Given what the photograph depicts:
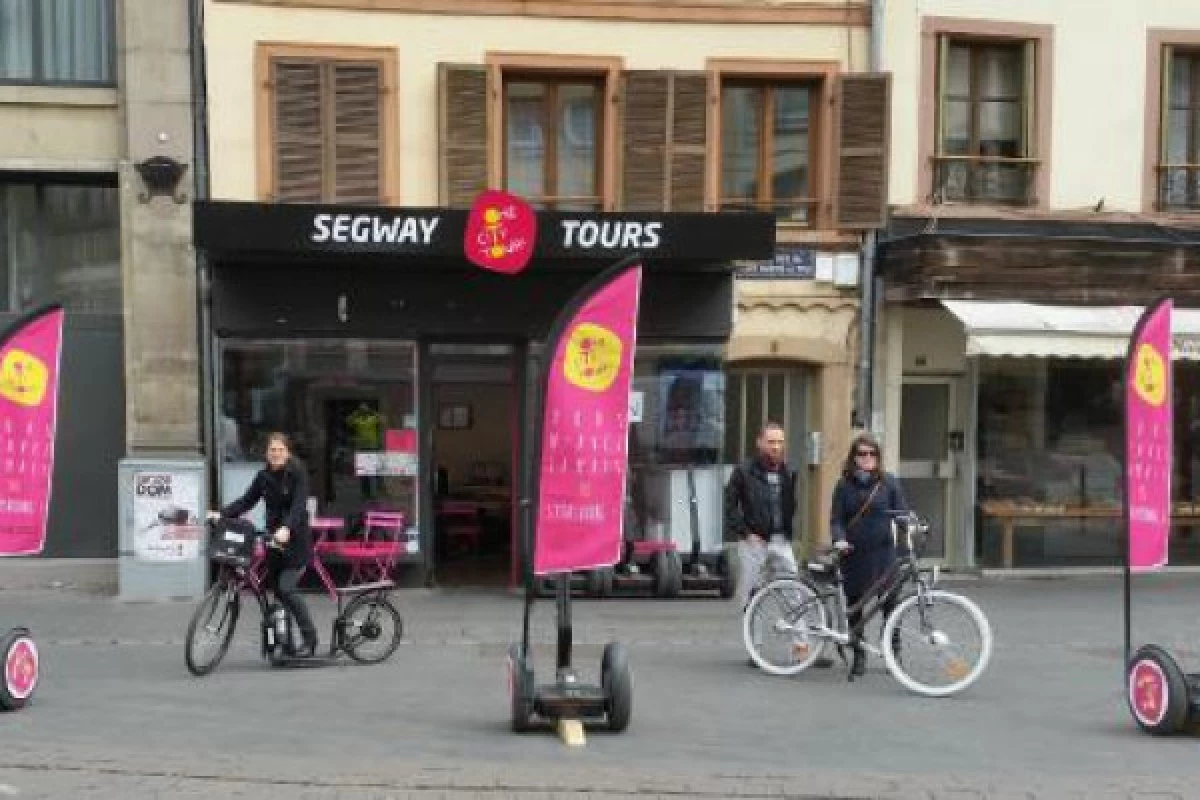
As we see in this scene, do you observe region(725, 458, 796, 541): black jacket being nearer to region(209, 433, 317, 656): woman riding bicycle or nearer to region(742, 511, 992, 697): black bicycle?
region(742, 511, 992, 697): black bicycle

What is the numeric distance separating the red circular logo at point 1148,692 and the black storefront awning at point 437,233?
206 inches

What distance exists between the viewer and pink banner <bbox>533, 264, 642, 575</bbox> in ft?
20.5

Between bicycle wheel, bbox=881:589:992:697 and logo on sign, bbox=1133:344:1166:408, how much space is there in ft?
5.38

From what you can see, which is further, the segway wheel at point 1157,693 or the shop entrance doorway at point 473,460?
the shop entrance doorway at point 473,460

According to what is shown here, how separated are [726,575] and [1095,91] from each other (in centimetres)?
656

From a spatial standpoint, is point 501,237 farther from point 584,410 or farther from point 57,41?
point 57,41

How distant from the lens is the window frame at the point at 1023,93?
42.3ft

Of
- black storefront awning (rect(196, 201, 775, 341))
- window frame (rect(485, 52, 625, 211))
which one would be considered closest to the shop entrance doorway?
black storefront awning (rect(196, 201, 775, 341))

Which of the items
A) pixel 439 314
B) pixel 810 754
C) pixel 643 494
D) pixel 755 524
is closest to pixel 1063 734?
pixel 810 754

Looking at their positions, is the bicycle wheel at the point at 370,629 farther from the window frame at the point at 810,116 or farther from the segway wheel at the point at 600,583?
the window frame at the point at 810,116

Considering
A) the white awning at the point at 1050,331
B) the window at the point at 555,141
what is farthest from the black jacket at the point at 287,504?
the white awning at the point at 1050,331

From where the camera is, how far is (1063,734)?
6.79m

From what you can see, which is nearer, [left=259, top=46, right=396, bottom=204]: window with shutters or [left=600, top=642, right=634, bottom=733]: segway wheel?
[left=600, top=642, right=634, bottom=733]: segway wheel

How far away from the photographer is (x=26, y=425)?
702 centimetres
